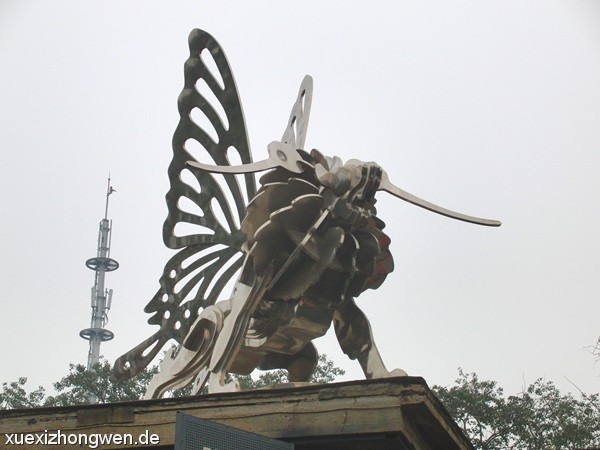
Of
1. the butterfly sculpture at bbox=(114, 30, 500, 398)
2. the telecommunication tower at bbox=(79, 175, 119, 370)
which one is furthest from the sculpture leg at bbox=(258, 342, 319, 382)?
the telecommunication tower at bbox=(79, 175, 119, 370)

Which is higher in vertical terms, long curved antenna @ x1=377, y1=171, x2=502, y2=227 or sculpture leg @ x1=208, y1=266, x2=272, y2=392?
long curved antenna @ x1=377, y1=171, x2=502, y2=227

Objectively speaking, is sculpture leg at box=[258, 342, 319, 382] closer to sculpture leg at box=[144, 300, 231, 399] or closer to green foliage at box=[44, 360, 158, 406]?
sculpture leg at box=[144, 300, 231, 399]

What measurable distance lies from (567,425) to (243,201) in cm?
816

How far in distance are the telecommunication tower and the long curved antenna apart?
21.1 metres

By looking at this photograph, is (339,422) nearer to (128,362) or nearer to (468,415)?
(128,362)

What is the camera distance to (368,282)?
339 inches

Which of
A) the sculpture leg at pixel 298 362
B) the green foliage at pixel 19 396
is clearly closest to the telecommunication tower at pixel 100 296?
the green foliage at pixel 19 396

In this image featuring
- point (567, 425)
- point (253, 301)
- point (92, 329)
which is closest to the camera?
point (253, 301)

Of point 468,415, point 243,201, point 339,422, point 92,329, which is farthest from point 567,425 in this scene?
point 92,329

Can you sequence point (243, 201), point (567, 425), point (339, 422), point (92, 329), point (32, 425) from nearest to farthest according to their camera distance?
point (339, 422) < point (32, 425) < point (243, 201) < point (567, 425) < point (92, 329)

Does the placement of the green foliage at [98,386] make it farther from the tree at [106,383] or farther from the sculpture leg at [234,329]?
the sculpture leg at [234,329]

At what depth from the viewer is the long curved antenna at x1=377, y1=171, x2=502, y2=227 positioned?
27.6 feet

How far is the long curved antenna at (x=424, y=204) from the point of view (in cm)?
841

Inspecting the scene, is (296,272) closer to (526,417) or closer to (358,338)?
(358,338)
